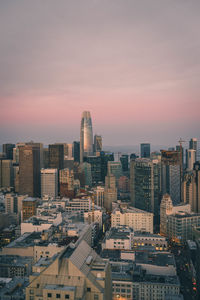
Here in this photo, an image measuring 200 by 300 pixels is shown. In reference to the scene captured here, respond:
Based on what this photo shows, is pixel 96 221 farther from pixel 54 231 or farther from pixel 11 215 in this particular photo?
pixel 11 215

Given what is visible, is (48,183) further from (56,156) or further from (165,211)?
(165,211)

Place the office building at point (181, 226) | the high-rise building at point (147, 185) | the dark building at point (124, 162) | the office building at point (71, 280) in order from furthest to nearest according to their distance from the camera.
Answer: the dark building at point (124, 162)
the high-rise building at point (147, 185)
the office building at point (181, 226)
the office building at point (71, 280)

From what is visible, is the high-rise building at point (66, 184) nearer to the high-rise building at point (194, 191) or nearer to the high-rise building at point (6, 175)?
the high-rise building at point (6, 175)

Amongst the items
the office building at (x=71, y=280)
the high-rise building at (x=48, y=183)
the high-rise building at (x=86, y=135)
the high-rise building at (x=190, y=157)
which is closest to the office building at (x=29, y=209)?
the high-rise building at (x=48, y=183)

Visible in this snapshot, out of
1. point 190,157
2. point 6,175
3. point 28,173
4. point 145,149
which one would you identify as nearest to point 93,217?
point 28,173

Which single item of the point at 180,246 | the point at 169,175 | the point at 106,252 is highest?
the point at 169,175

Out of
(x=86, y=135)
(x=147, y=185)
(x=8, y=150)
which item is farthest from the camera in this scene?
(x=86, y=135)

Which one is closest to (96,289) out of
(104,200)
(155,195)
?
(155,195)
